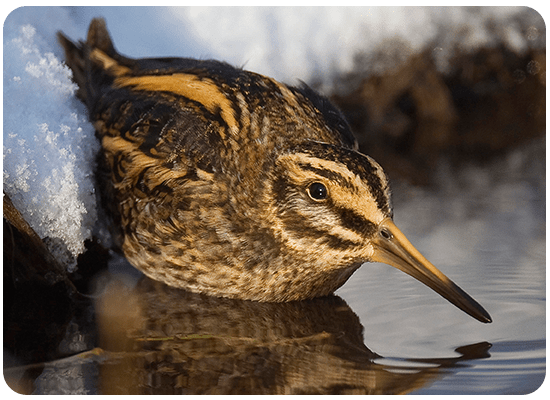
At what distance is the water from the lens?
98.0 inches

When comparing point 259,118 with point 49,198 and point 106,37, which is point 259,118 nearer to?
point 49,198

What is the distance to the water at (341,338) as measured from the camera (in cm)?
249

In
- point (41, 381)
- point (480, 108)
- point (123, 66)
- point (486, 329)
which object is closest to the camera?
point (41, 381)

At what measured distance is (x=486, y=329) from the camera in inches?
113

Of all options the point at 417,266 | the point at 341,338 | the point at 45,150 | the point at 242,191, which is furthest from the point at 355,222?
the point at 45,150

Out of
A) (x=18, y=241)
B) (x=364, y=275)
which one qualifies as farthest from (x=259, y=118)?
(x=18, y=241)

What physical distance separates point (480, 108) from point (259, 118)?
2.75 metres

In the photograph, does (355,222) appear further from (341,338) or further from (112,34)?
(112,34)

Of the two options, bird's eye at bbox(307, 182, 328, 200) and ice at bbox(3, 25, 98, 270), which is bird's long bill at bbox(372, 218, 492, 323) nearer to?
bird's eye at bbox(307, 182, 328, 200)

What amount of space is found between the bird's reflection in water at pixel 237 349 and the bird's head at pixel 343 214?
32cm

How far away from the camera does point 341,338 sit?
9.57 ft

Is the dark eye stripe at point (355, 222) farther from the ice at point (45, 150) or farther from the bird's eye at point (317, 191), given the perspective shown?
the ice at point (45, 150)

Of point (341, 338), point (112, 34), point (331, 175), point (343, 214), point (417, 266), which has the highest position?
point (112, 34)

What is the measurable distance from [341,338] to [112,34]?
241 centimetres
